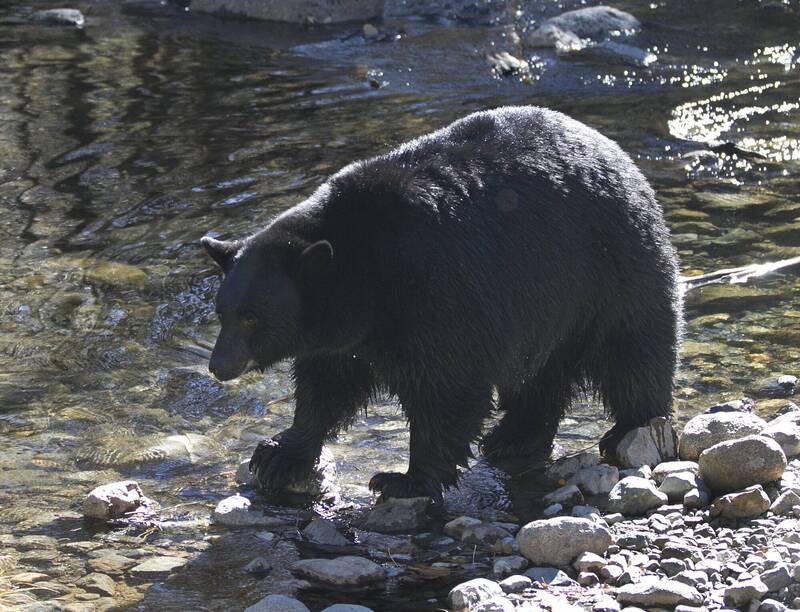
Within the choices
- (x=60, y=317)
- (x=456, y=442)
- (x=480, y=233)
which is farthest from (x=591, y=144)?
(x=60, y=317)

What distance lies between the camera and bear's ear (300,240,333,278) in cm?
608

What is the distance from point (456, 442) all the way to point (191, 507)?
4.71ft

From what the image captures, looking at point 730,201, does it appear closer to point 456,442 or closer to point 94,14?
point 456,442

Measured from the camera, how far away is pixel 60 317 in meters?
9.16

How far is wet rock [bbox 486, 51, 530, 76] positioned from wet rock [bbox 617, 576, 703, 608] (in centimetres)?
1259

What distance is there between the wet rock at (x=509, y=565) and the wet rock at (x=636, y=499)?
0.73 metres

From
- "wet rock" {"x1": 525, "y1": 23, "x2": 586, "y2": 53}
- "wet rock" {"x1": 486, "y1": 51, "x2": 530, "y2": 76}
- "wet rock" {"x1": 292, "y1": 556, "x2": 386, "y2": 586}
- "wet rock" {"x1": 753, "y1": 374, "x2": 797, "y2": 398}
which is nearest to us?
"wet rock" {"x1": 292, "y1": 556, "x2": 386, "y2": 586}

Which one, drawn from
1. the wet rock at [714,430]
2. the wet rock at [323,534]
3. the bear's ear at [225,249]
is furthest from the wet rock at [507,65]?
the wet rock at [323,534]

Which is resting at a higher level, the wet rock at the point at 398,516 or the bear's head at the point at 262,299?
the bear's head at the point at 262,299

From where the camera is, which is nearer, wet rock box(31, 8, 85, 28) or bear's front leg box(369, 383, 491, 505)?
bear's front leg box(369, 383, 491, 505)

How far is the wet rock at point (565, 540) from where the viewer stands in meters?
5.68

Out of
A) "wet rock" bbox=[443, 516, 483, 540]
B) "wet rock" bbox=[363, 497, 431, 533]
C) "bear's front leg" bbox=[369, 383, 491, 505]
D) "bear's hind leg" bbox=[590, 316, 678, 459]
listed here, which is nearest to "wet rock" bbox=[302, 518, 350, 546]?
"wet rock" bbox=[363, 497, 431, 533]

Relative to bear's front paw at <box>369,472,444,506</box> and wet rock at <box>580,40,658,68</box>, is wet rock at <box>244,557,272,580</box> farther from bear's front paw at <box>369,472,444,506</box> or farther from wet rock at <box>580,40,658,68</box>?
wet rock at <box>580,40,658,68</box>

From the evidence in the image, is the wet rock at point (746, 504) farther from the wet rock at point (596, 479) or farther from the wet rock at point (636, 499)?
the wet rock at point (596, 479)
